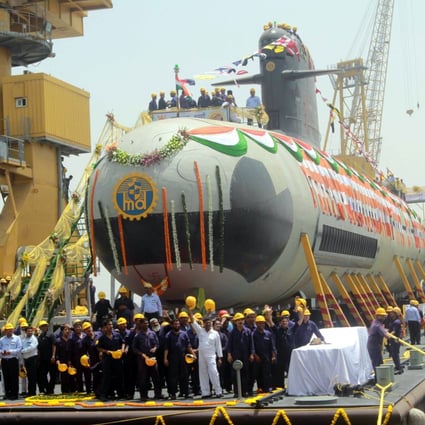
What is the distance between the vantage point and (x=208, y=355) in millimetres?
15562

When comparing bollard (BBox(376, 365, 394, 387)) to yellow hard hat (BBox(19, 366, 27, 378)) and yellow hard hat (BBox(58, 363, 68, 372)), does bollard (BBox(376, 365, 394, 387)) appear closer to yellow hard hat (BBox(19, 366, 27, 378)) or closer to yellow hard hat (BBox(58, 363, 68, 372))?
yellow hard hat (BBox(58, 363, 68, 372))

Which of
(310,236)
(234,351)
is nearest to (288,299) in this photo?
(310,236)

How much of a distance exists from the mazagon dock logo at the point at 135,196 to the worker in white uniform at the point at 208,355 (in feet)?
12.4

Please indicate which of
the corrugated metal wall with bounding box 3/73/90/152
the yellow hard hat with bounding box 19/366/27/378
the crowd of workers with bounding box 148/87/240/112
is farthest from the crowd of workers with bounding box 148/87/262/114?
the yellow hard hat with bounding box 19/366/27/378

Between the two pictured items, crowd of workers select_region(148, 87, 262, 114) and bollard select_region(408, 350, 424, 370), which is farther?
crowd of workers select_region(148, 87, 262, 114)

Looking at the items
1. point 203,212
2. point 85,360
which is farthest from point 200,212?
point 85,360

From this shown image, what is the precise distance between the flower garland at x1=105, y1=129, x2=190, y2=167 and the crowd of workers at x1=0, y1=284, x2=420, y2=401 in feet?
11.3

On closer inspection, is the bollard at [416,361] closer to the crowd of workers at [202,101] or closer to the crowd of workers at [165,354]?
the crowd of workers at [165,354]

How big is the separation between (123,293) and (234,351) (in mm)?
4293

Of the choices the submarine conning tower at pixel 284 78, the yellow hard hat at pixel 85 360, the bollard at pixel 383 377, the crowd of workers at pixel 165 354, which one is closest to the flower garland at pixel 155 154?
the crowd of workers at pixel 165 354

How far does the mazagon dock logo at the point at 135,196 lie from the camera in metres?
18.9

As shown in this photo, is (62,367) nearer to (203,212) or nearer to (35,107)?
(203,212)

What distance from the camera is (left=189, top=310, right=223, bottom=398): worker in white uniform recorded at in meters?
15.5

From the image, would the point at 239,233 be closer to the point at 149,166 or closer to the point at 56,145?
the point at 149,166
